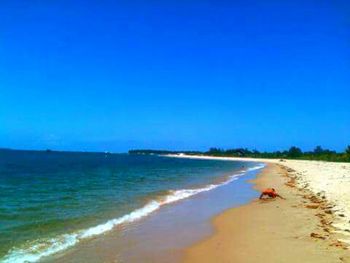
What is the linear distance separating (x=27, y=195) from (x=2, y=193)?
90.2 inches

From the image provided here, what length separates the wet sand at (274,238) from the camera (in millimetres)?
10875

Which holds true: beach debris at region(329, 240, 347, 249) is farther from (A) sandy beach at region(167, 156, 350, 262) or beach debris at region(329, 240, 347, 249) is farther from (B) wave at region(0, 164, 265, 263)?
(B) wave at region(0, 164, 265, 263)

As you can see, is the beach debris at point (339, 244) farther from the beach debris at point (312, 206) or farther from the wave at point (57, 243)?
the beach debris at point (312, 206)

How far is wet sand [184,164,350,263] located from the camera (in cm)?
1088

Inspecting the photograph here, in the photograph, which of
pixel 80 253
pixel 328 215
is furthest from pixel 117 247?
pixel 328 215

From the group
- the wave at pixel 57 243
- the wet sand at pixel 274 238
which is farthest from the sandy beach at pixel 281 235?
the wave at pixel 57 243

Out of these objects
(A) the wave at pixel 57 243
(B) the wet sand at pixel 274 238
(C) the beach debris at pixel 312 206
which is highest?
(C) the beach debris at pixel 312 206

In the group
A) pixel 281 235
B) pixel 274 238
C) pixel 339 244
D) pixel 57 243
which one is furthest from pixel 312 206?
pixel 57 243

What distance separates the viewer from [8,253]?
11.8 metres

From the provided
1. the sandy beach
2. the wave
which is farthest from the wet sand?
the wave

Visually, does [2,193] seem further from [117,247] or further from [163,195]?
[117,247]

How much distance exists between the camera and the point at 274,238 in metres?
13.2

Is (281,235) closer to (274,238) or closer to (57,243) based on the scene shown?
(274,238)

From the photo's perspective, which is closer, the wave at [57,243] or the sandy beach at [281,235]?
the sandy beach at [281,235]
